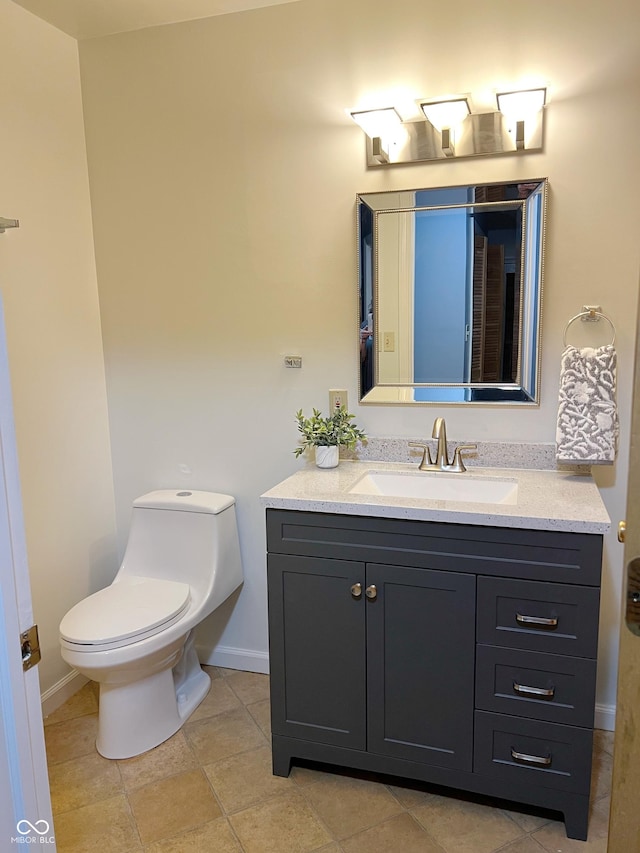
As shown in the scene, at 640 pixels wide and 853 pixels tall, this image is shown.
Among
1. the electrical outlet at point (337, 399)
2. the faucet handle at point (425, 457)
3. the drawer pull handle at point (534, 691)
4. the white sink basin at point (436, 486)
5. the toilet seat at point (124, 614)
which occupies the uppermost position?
the electrical outlet at point (337, 399)

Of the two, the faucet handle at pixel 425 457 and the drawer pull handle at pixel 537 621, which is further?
the faucet handle at pixel 425 457

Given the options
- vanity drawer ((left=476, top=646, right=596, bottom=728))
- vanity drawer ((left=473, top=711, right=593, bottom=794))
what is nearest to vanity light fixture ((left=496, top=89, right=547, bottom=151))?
vanity drawer ((left=476, top=646, right=596, bottom=728))

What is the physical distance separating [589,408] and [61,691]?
2.21 meters

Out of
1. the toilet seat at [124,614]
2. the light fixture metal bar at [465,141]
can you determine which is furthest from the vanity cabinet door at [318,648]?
the light fixture metal bar at [465,141]

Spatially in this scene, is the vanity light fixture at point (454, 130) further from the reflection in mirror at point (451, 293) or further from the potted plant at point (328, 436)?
the potted plant at point (328, 436)

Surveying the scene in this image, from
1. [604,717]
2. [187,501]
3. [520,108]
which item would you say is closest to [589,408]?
[520,108]

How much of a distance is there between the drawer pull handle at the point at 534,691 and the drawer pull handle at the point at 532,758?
0.58 feet

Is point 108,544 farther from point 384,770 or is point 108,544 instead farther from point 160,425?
point 384,770

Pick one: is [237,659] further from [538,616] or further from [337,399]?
[538,616]

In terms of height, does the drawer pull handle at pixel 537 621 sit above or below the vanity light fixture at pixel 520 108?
below

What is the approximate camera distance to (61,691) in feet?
8.20

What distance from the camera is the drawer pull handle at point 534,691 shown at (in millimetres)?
1737

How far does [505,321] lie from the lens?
7.13 feet

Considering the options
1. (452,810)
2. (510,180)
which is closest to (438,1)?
(510,180)
